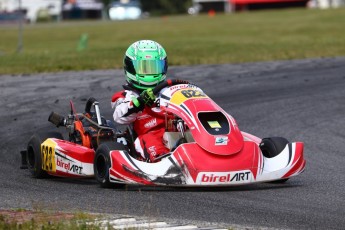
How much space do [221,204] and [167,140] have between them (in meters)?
1.27

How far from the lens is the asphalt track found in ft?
21.2

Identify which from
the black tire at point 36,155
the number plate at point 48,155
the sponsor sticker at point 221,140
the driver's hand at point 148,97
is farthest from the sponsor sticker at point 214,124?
the black tire at point 36,155

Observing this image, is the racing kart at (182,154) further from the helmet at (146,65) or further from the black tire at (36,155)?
the helmet at (146,65)

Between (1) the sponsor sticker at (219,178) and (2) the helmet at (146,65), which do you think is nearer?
(1) the sponsor sticker at (219,178)

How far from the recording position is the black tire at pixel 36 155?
8.41m

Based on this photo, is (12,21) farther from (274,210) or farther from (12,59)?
(274,210)

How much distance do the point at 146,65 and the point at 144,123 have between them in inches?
22.4

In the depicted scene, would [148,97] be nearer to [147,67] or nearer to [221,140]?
[147,67]

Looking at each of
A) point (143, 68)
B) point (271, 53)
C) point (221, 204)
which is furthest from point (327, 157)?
point (271, 53)

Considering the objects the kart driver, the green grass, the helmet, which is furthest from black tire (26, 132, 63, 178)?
the green grass

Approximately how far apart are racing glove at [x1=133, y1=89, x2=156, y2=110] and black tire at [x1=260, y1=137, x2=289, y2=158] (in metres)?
1.04

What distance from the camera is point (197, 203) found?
680 cm

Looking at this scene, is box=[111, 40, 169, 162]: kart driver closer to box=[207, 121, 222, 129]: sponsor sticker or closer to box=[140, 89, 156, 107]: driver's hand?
box=[140, 89, 156, 107]: driver's hand

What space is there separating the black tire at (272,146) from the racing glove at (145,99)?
1.04m
